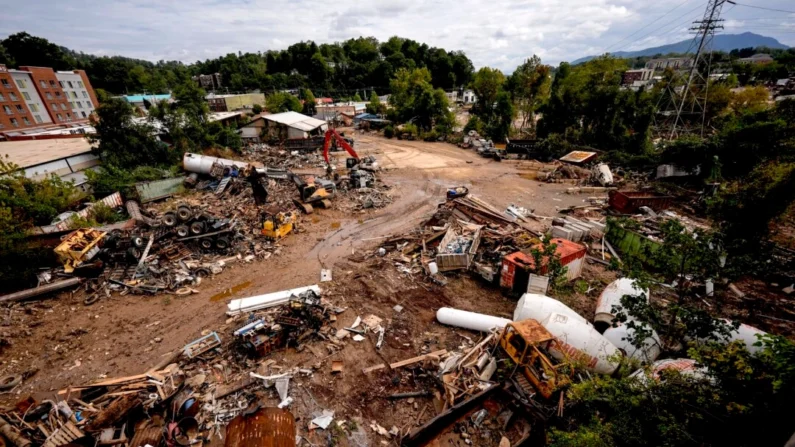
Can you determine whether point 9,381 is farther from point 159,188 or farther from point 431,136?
point 431,136

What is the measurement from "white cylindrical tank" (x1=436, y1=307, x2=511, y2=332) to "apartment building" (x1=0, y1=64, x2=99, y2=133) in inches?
2499

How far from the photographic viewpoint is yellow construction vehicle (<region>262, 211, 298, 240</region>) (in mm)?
14922

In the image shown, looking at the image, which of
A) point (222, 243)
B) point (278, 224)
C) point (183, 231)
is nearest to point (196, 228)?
point (183, 231)

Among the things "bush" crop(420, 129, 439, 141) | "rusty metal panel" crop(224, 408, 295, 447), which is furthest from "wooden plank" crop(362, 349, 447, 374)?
"bush" crop(420, 129, 439, 141)

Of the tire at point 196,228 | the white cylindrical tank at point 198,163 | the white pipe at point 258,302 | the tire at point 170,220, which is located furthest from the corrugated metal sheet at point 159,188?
the white pipe at point 258,302

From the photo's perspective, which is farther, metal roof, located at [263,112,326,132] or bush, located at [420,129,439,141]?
bush, located at [420,129,439,141]

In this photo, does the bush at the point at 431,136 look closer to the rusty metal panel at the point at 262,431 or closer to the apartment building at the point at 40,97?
the rusty metal panel at the point at 262,431

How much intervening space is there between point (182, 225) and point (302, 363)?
9697 mm

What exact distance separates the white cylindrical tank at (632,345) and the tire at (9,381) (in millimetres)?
15196

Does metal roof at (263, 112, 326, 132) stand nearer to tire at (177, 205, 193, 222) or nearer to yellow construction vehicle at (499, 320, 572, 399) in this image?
tire at (177, 205, 193, 222)

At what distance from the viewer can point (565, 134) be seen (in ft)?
99.7

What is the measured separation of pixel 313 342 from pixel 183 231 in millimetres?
9065

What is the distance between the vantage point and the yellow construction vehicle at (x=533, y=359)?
6.67 metres

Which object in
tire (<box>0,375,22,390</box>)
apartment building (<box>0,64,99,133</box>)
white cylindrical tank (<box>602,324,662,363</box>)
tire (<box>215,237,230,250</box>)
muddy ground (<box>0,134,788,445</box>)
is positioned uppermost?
apartment building (<box>0,64,99,133</box>)
